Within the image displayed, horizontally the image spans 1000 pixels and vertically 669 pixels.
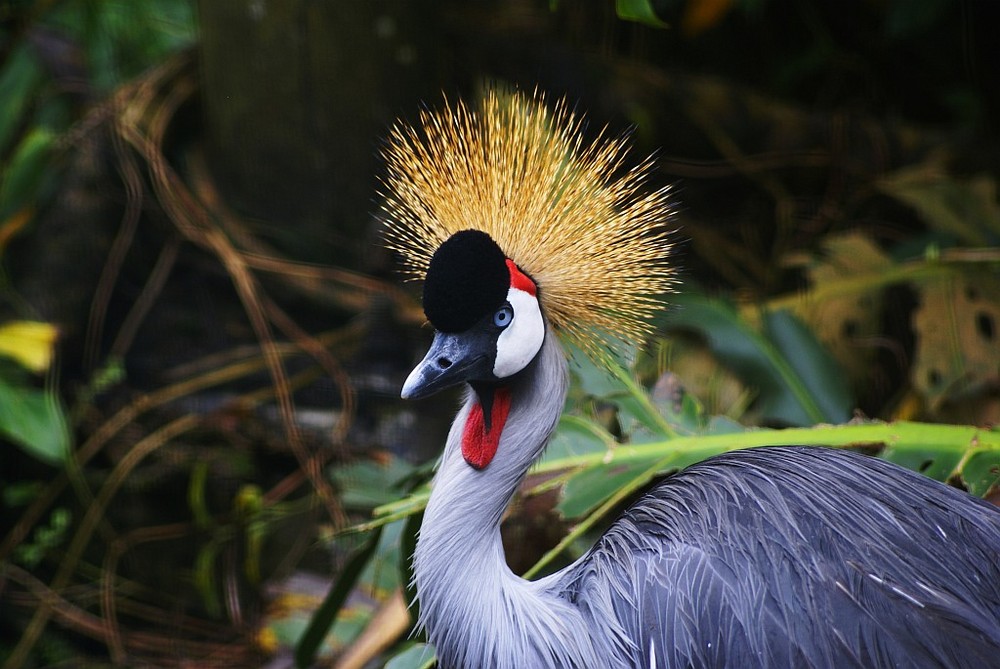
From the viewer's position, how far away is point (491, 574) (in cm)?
108

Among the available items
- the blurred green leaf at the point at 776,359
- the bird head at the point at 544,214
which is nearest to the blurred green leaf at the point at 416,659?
the bird head at the point at 544,214

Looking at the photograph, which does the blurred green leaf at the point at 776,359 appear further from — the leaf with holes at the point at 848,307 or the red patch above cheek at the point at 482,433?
the red patch above cheek at the point at 482,433

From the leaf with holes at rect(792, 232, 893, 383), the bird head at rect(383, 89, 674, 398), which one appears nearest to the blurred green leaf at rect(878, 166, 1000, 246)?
the leaf with holes at rect(792, 232, 893, 383)

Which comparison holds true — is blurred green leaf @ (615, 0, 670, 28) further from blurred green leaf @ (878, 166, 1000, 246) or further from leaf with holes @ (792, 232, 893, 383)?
blurred green leaf @ (878, 166, 1000, 246)

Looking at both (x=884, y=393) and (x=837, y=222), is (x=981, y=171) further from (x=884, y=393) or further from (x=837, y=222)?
(x=884, y=393)

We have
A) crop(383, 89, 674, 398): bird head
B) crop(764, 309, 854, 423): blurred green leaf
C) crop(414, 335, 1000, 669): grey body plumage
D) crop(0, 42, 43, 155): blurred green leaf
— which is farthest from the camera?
crop(0, 42, 43, 155): blurred green leaf

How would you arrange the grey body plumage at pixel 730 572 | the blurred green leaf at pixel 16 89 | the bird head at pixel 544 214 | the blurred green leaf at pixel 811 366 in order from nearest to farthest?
the grey body plumage at pixel 730 572
the bird head at pixel 544 214
the blurred green leaf at pixel 811 366
the blurred green leaf at pixel 16 89

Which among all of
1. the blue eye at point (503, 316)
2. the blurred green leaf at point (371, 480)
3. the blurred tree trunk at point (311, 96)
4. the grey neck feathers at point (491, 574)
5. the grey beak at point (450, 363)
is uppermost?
the blurred tree trunk at point (311, 96)

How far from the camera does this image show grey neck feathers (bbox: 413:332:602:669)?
3.53 feet

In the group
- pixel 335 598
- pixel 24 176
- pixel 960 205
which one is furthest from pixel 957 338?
pixel 24 176

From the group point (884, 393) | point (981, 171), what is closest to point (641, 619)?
point (884, 393)

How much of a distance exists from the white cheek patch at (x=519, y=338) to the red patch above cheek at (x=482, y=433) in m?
0.05

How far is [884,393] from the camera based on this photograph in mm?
2008

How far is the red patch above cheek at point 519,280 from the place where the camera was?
1080 millimetres
